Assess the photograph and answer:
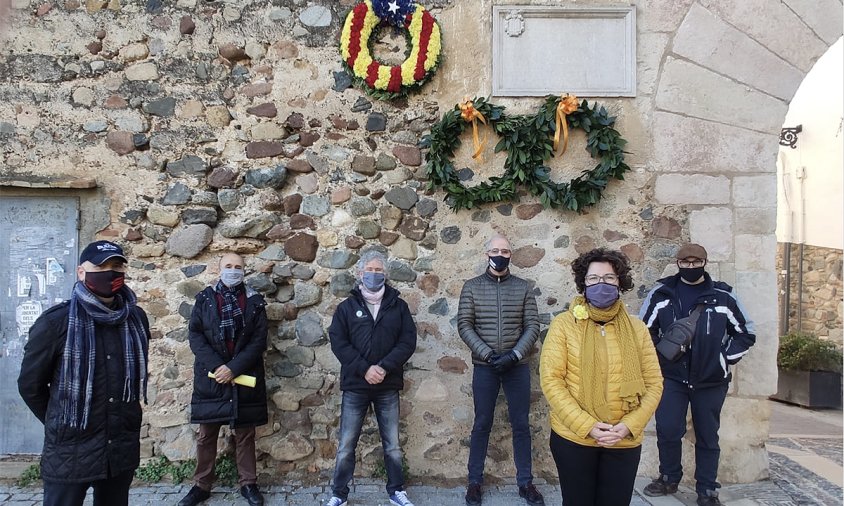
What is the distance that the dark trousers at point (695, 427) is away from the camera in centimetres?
388

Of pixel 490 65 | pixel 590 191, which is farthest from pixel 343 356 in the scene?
pixel 490 65

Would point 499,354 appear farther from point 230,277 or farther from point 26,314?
point 26,314

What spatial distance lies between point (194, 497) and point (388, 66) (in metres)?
3.38

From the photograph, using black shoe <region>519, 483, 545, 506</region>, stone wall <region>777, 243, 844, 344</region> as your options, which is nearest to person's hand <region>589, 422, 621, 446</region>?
black shoe <region>519, 483, 545, 506</region>

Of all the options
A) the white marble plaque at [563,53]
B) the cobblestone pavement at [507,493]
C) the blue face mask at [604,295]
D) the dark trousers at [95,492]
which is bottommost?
the cobblestone pavement at [507,493]

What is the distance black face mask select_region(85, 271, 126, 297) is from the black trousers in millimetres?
2310

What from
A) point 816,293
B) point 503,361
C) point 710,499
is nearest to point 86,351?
point 503,361

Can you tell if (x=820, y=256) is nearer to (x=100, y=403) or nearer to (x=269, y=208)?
(x=269, y=208)

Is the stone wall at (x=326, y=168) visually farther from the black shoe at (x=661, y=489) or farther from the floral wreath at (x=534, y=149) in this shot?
the black shoe at (x=661, y=489)

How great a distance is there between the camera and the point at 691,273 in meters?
3.90

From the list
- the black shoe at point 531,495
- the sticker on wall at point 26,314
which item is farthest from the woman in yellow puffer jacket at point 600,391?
the sticker on wall at point 26,314

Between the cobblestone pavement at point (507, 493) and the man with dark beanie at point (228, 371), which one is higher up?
the man with dark beanie at point (228, 371)

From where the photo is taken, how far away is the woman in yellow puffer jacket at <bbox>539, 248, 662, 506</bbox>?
105 inches

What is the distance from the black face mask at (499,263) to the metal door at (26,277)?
3.16 m
